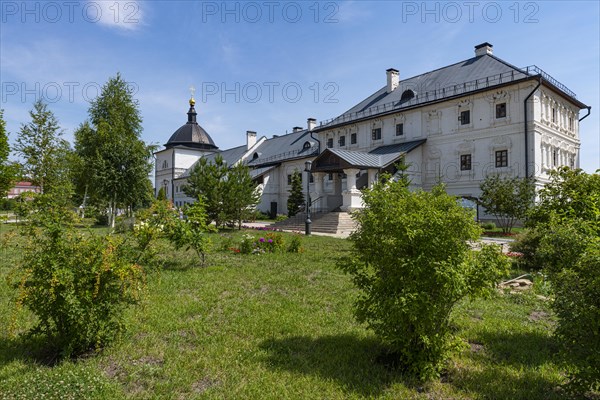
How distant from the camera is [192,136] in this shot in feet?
225

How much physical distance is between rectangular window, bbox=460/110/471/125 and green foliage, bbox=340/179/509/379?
2597cm

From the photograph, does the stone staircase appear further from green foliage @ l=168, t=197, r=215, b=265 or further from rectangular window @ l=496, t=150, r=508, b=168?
green foliage @ l=168, t=197, r=215, b=265

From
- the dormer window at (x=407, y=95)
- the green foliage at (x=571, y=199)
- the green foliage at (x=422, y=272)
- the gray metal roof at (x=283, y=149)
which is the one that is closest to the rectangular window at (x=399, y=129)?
the dormer window at (x=407, y=95)

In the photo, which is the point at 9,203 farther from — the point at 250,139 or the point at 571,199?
the point at 250,139

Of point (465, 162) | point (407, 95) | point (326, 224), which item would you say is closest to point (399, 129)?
point (407, 95)

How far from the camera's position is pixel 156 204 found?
7.66m

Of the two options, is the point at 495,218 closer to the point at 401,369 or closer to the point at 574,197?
the point at 574,197

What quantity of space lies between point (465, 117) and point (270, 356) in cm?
2722

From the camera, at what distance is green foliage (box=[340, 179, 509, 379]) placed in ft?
11.7

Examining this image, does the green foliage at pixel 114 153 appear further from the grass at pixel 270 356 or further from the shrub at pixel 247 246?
the grass at pixel 270 356

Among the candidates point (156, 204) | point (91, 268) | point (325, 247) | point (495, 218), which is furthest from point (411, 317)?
point (495, 218)

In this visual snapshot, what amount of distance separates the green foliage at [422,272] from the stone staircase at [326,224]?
59.6 feet

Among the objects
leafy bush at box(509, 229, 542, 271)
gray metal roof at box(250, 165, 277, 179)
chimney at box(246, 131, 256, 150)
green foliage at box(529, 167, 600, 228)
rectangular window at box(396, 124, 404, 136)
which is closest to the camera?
green foliage at box(529, 167, 600, 228)

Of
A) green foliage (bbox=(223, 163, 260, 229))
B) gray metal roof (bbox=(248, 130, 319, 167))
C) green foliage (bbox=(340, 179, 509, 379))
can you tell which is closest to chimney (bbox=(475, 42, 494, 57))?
gray metal roof (bbox=(248, 130, 319, 167))
